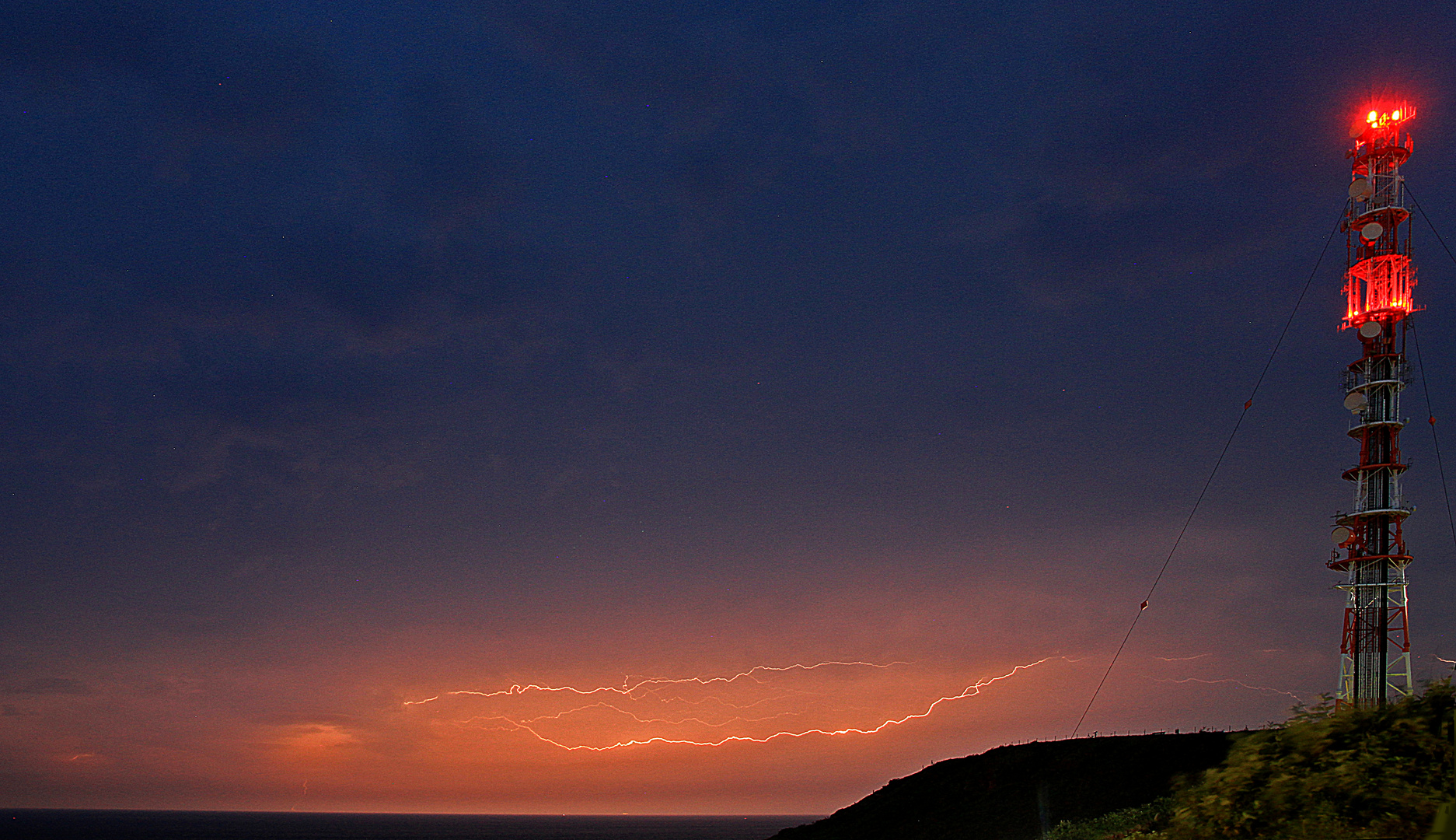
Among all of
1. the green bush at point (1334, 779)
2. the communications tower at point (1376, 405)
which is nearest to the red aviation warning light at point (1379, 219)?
the communications tower at point (1376, 405)

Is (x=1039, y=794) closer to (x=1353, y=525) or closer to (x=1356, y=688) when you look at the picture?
(x=1356, y=688)

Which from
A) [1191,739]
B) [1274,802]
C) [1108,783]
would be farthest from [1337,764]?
[1191,739]

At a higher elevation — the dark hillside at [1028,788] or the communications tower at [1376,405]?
the communications tower at [1376,405]

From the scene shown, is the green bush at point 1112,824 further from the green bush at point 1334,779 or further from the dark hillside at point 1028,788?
the green bush at point 1334,779

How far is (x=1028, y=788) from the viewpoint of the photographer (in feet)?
177

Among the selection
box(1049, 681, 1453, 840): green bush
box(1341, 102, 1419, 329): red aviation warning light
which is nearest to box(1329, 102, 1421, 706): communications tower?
box(1341, 102, 1419, 329): red aviation warning light

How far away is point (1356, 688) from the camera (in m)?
39.5

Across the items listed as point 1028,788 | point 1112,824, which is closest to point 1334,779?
point 1112,824

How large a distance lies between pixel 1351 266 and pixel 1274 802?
3734 cm

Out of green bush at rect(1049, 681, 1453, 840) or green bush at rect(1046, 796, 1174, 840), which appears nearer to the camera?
green bush at rect(1049, 681, 1453, 840)

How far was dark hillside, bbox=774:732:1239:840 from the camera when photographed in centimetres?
4703

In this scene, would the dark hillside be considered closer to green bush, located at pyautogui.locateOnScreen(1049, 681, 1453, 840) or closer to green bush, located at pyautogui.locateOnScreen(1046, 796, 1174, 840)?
green bush, located at pyautogui.locateOnScreen(1046, 796, 1174, 840)

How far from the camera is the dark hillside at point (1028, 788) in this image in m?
47.0

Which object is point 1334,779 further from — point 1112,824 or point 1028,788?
point 1028,788
